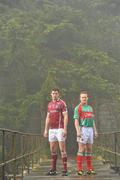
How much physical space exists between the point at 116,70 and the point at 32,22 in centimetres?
527

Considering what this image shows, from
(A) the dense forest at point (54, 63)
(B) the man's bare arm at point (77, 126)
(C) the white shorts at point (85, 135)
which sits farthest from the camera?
(A) the dense forest at point (54, 63)

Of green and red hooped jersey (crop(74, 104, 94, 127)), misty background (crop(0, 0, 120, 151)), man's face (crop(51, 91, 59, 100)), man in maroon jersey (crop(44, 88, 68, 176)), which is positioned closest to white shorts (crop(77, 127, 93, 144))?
green and red hooped jersey (crop(74, 104, 94, 127))

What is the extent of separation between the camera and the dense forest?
22.3m

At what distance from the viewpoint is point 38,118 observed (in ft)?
80.7

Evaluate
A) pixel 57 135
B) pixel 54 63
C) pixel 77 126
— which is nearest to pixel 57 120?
pixel 57 135

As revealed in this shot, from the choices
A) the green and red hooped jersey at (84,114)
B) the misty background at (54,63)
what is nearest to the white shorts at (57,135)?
the green and red hooped jersey at (84,114)

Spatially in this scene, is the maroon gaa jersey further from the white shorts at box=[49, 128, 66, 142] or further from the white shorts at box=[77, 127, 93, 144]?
the white shorts at box=[77, 127, 93, 144]

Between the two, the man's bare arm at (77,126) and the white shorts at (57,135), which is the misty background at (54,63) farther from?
the man's bare arm at (77,126)

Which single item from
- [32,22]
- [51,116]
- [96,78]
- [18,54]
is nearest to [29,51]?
[18,54]

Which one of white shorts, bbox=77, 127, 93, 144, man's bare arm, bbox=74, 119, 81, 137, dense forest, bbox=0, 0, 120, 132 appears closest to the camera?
man's bare arm, bbox=74, 119, 81, 137

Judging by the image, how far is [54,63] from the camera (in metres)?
23.5

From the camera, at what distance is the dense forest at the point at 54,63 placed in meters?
22.3

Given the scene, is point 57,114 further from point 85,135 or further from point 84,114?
point 85,135

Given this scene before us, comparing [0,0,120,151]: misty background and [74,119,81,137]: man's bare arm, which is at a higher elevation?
[0,0,120,151]: misty background
